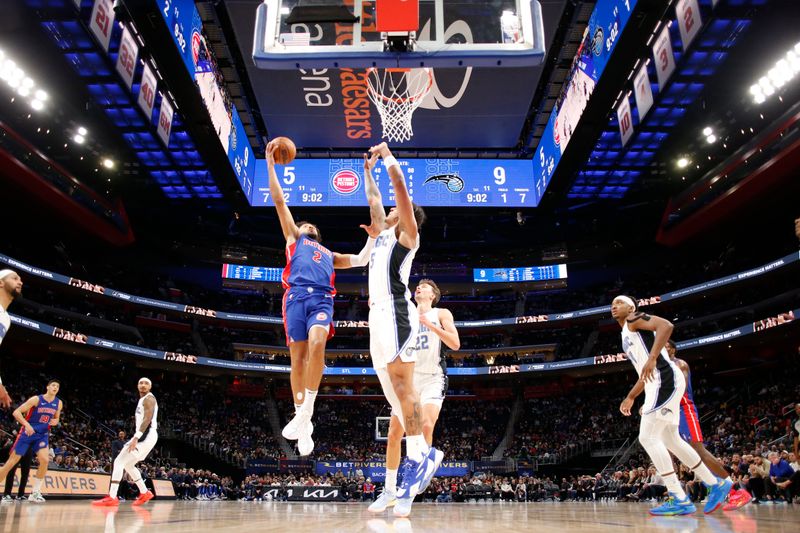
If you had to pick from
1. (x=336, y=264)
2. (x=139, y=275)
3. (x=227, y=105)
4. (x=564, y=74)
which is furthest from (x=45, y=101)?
(x=336, y=264)

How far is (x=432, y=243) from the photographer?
111ft

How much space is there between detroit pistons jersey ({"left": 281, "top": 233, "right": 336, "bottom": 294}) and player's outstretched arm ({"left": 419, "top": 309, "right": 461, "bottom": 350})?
2.92ft

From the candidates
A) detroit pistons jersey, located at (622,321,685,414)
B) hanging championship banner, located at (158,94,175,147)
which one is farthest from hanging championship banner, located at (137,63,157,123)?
detroit pistons jersey, located at (622,321,685,414)

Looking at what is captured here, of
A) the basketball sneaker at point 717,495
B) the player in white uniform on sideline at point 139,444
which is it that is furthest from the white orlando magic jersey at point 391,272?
the player in white uniform on sideline at point 139,444

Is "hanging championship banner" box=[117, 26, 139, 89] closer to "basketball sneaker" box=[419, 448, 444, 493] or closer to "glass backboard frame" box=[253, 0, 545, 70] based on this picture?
"glass backboard frame" box=[253, 0, 545, 70]

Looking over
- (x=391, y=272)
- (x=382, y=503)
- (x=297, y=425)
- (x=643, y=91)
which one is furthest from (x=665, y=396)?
(x=643, y=91)

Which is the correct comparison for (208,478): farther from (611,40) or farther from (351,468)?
(611,40)

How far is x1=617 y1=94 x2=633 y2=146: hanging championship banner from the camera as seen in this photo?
1649 centimetres

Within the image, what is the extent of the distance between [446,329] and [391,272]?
1186mm

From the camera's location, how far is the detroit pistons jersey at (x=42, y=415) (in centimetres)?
890

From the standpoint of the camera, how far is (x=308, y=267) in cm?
501

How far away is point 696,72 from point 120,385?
27.3 metres

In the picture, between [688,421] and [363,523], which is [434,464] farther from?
[688,421]

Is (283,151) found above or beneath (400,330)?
above
